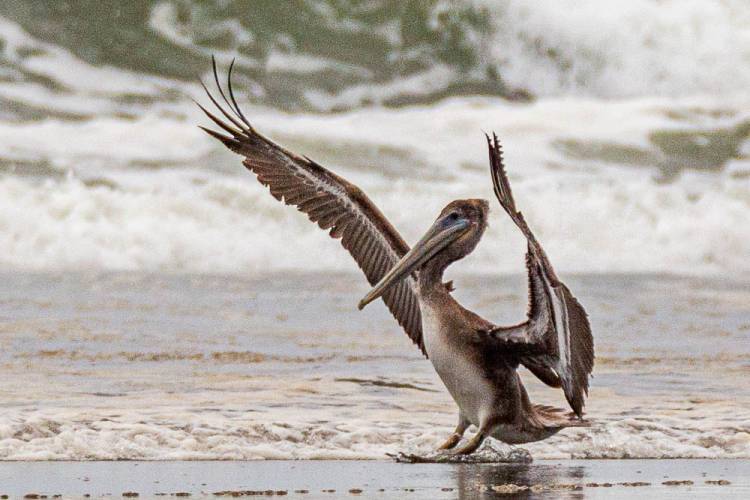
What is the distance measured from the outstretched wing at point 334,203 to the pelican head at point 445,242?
0.69m

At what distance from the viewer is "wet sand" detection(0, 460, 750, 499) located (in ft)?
21.1

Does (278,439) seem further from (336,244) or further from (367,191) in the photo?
(367,191)

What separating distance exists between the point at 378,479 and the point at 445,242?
1130mm

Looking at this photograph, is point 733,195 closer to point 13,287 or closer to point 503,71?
point 503,71

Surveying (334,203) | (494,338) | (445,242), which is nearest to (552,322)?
(494,338)


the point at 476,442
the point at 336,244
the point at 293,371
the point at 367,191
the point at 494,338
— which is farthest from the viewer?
the point at 367,191

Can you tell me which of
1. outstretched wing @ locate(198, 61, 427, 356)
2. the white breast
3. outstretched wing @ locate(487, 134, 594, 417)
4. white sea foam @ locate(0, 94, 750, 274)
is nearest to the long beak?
the white breast

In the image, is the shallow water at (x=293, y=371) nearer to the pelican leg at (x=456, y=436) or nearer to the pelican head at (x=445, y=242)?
the pelican leg at (x=456, y=436)

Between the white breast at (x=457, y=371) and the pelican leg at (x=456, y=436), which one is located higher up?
Result: the white breast at (x=457, y=371)

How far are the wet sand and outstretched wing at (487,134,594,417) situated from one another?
1.37 feet

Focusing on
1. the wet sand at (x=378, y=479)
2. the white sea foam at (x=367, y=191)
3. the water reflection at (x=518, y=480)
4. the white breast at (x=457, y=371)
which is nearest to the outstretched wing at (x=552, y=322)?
the white breast at (x=457, y=371)

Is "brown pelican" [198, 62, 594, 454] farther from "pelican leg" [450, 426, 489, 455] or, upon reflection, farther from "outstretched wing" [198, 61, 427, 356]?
"outstretched wing" [198, 61, 427, 356]

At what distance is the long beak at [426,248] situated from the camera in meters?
7.38

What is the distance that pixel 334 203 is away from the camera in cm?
838
